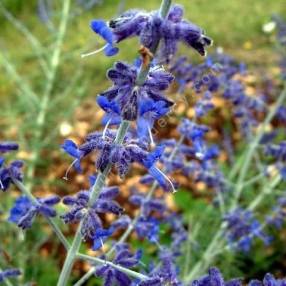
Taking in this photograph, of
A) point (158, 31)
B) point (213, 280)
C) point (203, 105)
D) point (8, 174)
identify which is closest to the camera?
point (158, 31)

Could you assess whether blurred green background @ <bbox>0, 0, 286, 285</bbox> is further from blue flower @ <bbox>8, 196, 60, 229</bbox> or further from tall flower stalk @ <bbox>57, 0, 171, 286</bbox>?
tall flower stalk @ <bbox>57, 0, 171, 286</bbox>

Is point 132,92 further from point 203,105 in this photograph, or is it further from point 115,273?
point 203,105

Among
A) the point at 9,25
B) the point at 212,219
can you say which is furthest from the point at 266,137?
the point at 9,25

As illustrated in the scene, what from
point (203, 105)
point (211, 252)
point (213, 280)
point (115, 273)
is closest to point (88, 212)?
point (115, 273)

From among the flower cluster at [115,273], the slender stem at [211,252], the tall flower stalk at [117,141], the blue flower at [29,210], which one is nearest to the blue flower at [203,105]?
the slender stem at [211,252]

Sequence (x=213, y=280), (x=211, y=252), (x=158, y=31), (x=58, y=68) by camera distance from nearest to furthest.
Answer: (x=158, y=31)
(x=213, y=280)
(x=211, y=252)
(x=58, y=68)

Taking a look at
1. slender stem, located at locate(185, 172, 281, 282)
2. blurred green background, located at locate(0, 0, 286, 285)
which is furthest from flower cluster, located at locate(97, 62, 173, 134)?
blurred green background, located at locate(0, 0, 286, 285)
